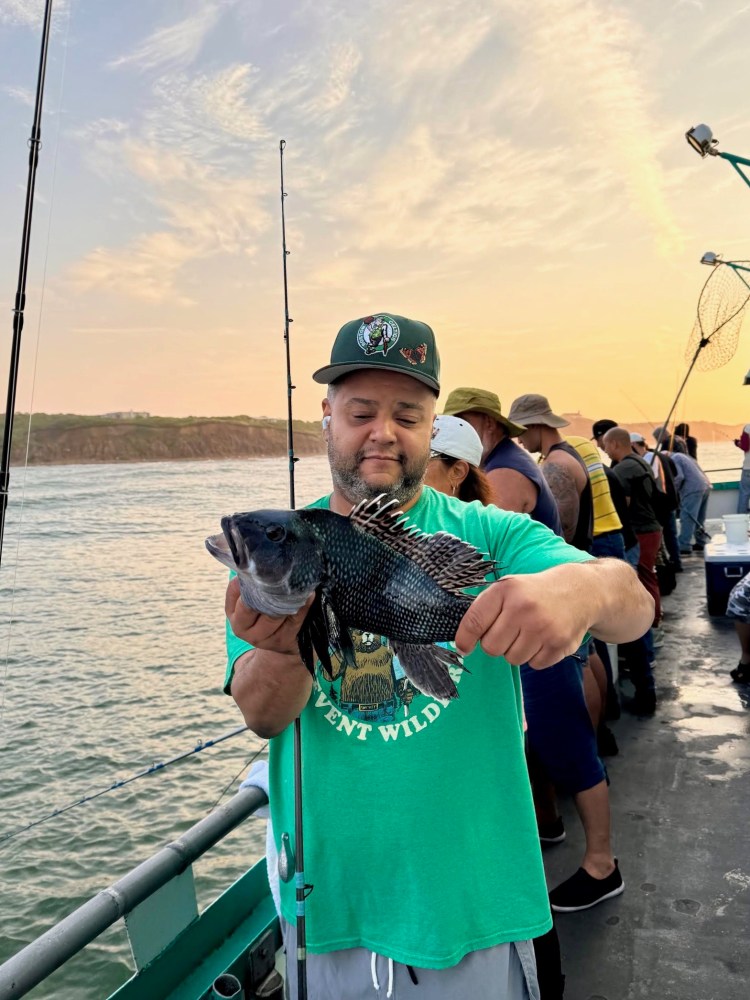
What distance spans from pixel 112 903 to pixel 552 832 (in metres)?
2.81

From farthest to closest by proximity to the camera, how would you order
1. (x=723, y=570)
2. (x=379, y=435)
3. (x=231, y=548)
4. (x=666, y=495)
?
(x=666, y=495)
(x=723, y=570)
(x=379, y=435)
(x=231, y=548)

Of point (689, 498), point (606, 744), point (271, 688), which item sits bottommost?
point (606, 744)

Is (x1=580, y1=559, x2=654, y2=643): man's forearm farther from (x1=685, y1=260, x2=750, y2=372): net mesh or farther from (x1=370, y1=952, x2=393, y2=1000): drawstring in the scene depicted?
(x1=685, y1=260, x2=750, y2=372): net mesh

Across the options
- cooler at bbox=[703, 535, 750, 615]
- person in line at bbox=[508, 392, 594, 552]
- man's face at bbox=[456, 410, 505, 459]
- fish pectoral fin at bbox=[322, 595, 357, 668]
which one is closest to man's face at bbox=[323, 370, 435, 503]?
fish pectoral fin at bbox=[322, 595, 357, 668]

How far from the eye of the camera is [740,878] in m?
Result: 3.64

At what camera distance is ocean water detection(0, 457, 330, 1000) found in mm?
8438

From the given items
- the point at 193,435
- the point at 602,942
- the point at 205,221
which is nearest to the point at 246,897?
the point at 602,942

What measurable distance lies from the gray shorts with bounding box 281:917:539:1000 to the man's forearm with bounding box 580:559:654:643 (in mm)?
842

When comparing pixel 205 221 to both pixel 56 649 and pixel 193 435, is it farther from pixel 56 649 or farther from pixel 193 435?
pixel 56 649

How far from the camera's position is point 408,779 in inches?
69.2

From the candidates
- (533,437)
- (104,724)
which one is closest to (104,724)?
(104,724)

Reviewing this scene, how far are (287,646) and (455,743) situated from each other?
543mm

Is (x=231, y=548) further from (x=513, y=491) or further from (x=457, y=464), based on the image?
(x=513, y=491)

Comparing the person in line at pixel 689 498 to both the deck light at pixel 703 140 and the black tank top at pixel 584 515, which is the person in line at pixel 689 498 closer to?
the deck light at pixel 703 140
